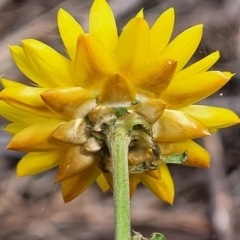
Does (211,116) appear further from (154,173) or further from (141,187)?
(141,187)

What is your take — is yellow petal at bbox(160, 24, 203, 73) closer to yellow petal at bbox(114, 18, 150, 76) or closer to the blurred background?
yellow petal at bbox(114, 18, 150, 76)

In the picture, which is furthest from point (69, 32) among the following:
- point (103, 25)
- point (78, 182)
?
point (78, 182)

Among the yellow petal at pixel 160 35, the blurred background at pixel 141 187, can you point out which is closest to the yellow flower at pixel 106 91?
the yellow petal at pixel 160 35

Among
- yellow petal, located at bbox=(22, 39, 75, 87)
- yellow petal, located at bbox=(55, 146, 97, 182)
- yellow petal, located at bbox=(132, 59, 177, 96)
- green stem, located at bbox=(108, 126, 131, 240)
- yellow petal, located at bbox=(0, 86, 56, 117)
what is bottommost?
green stem, located at bbox=(108, 126, 131, 240)

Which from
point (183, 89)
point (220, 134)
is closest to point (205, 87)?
point (183, 89)

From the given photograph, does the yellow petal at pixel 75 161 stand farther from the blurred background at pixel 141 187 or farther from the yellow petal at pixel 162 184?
the blurred background at pixel 141 187

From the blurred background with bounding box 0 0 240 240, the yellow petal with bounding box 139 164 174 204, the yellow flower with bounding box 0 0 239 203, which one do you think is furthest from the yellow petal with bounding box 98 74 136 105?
the blurred background with bounding box 0 0 240 240
